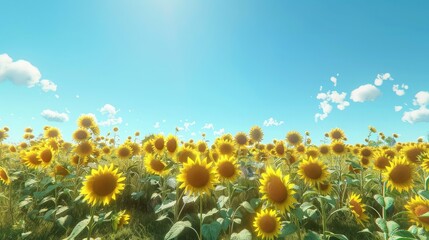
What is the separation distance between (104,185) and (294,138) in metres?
5.82

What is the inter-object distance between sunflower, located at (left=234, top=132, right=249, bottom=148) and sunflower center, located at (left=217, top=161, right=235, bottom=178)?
3022 millimetres

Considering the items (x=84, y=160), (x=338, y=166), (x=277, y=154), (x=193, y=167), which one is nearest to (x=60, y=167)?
(x=84, y=160)

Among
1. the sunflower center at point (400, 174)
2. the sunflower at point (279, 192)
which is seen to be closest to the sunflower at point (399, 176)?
the sunflower center at point (400, 174)

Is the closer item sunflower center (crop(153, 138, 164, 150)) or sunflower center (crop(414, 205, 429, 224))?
sunflower center (crop(414, 205, 429, 224))

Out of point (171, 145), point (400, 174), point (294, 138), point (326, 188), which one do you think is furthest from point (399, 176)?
point (171, 145)

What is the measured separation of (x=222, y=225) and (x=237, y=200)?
93.8 inches

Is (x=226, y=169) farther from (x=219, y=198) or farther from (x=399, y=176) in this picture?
(x=399, y=176)

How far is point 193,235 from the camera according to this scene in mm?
5219

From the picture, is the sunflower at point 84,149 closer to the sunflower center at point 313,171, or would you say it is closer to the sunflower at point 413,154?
the sunflower center at point 313,171

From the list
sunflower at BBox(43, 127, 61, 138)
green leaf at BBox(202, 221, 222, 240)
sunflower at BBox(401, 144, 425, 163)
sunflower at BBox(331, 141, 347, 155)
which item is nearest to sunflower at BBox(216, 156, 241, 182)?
green leaf at BBox(202, 221, 222, 240)

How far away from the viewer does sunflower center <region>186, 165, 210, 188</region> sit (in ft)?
12.2

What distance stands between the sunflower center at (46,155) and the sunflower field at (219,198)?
17 millimetres

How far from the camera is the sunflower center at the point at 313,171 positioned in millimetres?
4160

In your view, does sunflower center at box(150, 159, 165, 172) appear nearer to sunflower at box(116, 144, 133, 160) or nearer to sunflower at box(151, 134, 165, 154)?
sunflower at box(151, 134, 165, 154)
